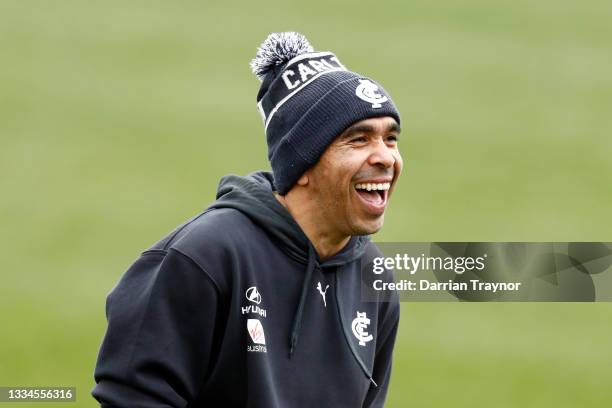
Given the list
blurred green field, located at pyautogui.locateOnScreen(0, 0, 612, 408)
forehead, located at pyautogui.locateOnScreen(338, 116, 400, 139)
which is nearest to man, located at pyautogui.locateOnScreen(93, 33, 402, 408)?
forehead, located at pyautogui.locateOnScreen(338, 116, 400, 139)

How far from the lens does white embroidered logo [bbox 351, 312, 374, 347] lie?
4379 millimetres

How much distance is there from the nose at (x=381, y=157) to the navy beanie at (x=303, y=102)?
0.11 meters

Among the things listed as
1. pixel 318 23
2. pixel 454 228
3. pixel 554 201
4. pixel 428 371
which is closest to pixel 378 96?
pixel 428 371

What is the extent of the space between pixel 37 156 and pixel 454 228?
12.4 feet

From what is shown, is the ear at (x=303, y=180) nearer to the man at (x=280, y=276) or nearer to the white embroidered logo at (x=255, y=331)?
the man at (x=280, y=276)

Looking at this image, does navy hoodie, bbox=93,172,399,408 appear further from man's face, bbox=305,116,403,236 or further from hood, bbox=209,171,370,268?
man's face, bbox=305,116,403,236

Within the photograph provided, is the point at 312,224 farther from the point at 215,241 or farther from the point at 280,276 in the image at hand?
the point at 215,241

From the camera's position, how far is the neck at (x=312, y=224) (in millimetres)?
4289

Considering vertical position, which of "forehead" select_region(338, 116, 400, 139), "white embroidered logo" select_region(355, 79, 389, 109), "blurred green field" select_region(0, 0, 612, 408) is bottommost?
"forehead" select_region(338, 116, 400, 139)

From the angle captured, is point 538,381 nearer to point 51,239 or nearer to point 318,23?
point 51,239

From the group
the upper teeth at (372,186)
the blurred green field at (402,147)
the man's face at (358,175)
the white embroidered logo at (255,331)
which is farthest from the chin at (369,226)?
the blurred green field at (402,147)

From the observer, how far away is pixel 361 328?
441 centimetres

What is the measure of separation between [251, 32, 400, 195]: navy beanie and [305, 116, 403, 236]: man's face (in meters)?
0.03

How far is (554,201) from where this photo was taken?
450 inches
